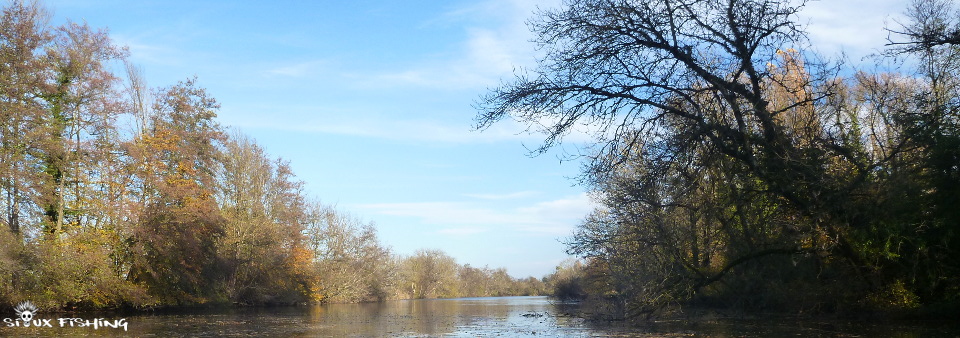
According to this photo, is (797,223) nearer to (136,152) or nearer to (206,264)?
(136,152)

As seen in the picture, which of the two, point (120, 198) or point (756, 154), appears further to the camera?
point (120, 198)

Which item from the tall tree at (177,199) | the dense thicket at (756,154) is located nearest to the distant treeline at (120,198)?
the tall tree at (177,199)

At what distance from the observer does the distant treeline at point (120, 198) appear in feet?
90.7

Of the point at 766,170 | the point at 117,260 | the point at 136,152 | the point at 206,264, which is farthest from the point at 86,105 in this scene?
the point at 766,170

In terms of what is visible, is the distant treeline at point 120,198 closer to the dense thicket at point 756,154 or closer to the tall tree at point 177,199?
the tall tree at point 177,199

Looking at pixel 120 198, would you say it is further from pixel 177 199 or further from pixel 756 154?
pixel 756 154

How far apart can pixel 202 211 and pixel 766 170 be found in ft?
102

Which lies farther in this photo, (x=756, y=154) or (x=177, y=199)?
(x=177, y=199)

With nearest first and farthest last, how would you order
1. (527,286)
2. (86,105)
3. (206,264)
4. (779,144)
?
(779,144), (86,105), (206,264), (527,286)

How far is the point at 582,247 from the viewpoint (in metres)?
24.2

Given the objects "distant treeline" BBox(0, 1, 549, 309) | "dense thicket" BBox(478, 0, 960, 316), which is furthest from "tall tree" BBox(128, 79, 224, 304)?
"dense thicket" BBox(478, 0, 960, 316)

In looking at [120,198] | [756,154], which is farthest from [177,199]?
[756,154]

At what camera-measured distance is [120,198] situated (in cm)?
3231

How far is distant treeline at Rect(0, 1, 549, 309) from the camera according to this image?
27656mm
